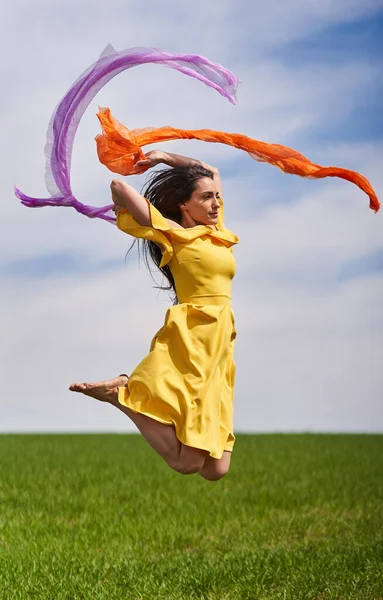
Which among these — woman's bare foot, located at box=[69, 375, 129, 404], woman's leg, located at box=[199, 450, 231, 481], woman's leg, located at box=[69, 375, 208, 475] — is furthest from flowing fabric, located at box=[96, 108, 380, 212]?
woman's leg, located at box=[199, 450, 231, 481]

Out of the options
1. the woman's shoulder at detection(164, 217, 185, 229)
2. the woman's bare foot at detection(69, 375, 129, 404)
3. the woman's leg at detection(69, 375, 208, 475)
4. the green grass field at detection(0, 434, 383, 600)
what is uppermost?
the woman's shoulder at detection(164, 217, 185, 229)

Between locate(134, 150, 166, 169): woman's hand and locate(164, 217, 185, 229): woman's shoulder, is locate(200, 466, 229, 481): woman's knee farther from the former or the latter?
locate(134, 150, 166, 169): woman's hand

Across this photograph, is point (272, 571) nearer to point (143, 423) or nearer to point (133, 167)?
point (143, 423)

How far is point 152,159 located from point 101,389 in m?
1.32

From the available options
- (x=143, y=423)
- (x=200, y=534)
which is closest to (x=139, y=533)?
(x=200, y=534)

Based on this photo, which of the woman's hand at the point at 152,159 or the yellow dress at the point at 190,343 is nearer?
the yellow dress at the point at 190,343

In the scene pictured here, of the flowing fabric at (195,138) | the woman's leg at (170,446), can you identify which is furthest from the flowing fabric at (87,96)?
the woman's leg at (170,446)

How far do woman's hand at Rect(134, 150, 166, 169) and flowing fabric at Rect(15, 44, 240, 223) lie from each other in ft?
1.46

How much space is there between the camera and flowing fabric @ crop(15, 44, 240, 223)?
5145 millimetres

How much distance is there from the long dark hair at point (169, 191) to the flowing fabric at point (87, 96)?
0.28m

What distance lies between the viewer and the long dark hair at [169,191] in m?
5.28

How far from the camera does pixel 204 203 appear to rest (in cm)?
522

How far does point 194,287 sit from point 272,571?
3.47 m

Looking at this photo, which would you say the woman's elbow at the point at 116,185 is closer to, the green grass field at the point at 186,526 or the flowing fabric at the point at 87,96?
the flowing fabric at the point at 87,96
